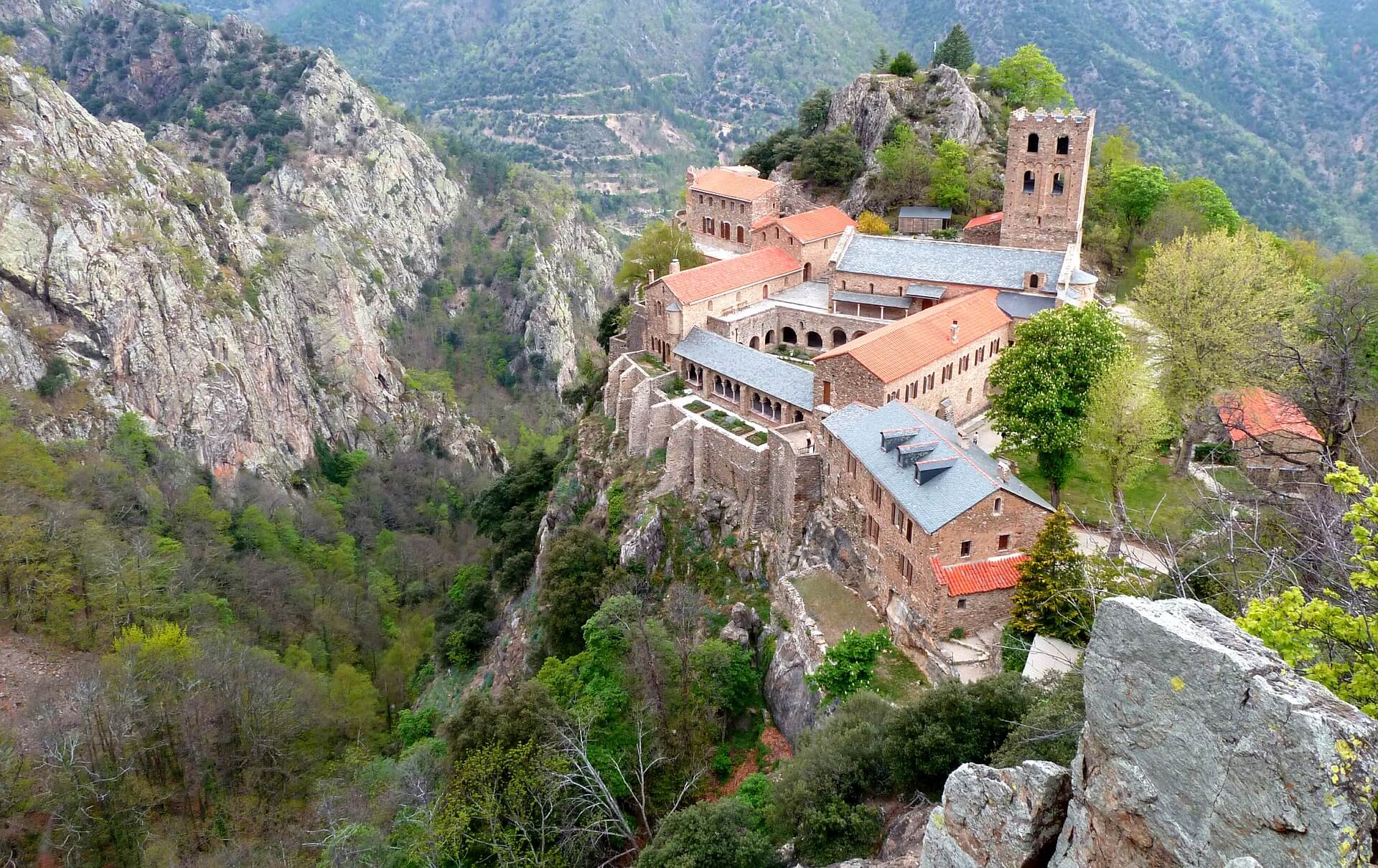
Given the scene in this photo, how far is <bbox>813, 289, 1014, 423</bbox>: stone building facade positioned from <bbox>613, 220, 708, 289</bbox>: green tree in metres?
18.2

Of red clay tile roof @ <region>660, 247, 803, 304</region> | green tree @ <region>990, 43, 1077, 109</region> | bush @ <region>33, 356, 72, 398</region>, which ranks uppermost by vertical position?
green tree @ <region>990, 43, 1077, 109</region>

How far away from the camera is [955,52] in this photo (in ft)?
226

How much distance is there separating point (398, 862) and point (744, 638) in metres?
13.4

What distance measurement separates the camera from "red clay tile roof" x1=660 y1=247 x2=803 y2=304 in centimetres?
4538

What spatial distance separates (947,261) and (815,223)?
1000 cm

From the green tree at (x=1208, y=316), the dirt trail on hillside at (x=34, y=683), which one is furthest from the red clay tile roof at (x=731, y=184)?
the dirt trail on hillside at (x=34, y=683)

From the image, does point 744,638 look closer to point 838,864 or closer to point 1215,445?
point 838,864

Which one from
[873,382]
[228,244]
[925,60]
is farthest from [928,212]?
[925,60]

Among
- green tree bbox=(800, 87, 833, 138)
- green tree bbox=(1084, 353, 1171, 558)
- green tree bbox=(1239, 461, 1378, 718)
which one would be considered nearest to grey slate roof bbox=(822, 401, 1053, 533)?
green tree bbox=(1084, 353, 1171, 558)

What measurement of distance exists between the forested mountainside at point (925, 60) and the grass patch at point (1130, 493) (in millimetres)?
62467

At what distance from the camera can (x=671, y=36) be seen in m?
190

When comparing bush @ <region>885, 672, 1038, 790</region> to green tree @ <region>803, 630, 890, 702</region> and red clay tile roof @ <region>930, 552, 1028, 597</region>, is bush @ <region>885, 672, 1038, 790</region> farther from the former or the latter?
green tree @ <region>803, 630, 890, 702</region>

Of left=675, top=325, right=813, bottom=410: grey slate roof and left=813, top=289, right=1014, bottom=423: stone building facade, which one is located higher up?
left=813, top=289, right=1014, bottom=423: stone building facade

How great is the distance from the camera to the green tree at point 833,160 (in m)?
61.8
